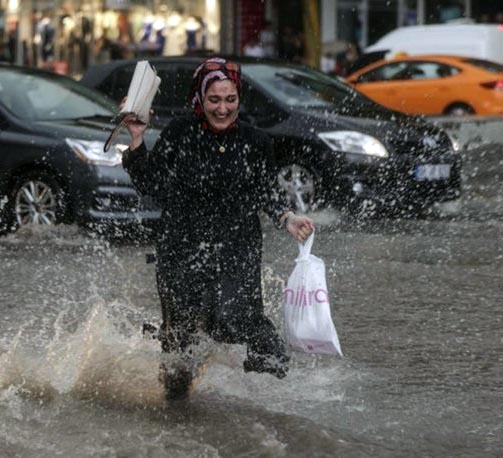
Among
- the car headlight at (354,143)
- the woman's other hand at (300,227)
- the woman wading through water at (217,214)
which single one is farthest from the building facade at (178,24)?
the woman's other hand at (300,227)

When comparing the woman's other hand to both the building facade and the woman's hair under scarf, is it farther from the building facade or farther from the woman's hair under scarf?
the building facade

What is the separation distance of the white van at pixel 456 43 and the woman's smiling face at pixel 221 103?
21.5 m

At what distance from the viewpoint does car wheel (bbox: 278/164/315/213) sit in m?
13.4

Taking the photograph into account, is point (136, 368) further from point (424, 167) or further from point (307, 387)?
point (424, 167)

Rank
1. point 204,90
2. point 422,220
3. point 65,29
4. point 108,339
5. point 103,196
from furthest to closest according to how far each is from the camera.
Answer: point 65,29 → point 422,220 → point 103,196 → point 108,339 → point 204,90

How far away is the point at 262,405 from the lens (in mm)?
6293

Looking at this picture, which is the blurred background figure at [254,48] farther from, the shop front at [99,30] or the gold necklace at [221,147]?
the gold necklace at [221,147]

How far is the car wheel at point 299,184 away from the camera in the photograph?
1338 cm

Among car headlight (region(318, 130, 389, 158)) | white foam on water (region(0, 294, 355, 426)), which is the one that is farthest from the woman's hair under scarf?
car headlight (region(318, 130, 389, 158))

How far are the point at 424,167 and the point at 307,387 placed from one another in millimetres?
7417

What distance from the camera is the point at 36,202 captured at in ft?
40.1

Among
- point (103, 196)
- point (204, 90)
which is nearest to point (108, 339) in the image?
point (204, 90)

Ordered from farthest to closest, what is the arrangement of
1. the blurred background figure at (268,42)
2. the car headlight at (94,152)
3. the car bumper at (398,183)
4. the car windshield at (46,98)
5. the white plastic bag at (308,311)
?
the blurred background figure at (268,42) < the car bumper at (398,183) < the car windshield at (46,98) < the car headlight at (94,152) < the white plastic bag at (308,311)

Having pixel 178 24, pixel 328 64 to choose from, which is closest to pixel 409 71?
pixel 328 64
